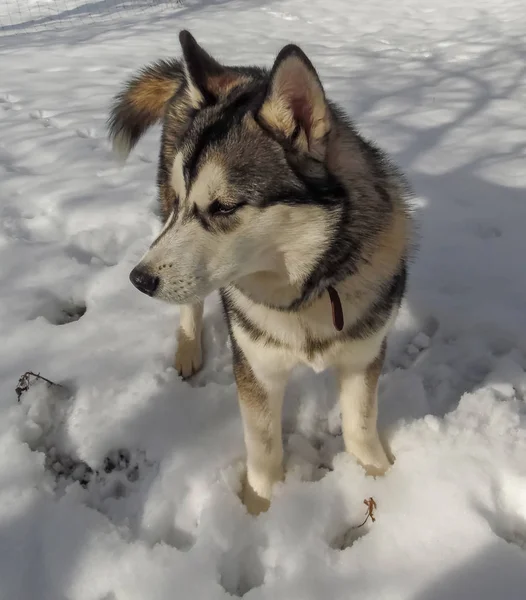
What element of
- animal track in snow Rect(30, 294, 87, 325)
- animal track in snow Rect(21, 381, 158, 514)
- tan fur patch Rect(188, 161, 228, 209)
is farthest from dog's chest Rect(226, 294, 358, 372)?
animal track in snow Rect(30, 294, 87, 325)

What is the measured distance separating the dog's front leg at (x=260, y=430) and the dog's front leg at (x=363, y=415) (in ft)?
0.87

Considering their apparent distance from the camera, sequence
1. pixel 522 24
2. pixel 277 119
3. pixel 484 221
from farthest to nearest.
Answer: pixel 522 24 < pixel 484 221 < pixel 277 119

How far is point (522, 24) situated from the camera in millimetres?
7352

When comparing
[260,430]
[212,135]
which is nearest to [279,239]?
[212,135]

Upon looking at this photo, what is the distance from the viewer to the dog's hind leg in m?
2.57

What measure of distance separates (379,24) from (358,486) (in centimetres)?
777

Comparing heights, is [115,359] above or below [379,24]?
below

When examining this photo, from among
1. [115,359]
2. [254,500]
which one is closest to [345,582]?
[254,500]

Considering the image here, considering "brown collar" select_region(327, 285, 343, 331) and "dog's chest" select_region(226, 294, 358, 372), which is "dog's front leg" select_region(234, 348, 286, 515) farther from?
"brown collar" select_region(327, 285, 343, 331)

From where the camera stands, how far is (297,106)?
1515mm

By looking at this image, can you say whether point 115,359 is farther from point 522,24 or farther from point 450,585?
point 522,24

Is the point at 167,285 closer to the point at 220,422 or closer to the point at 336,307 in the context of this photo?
the point at 336,307

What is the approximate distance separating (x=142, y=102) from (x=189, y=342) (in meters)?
1.36

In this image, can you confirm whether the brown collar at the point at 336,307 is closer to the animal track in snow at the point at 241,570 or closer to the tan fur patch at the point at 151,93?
the animal track in snow at the point at 241,570
